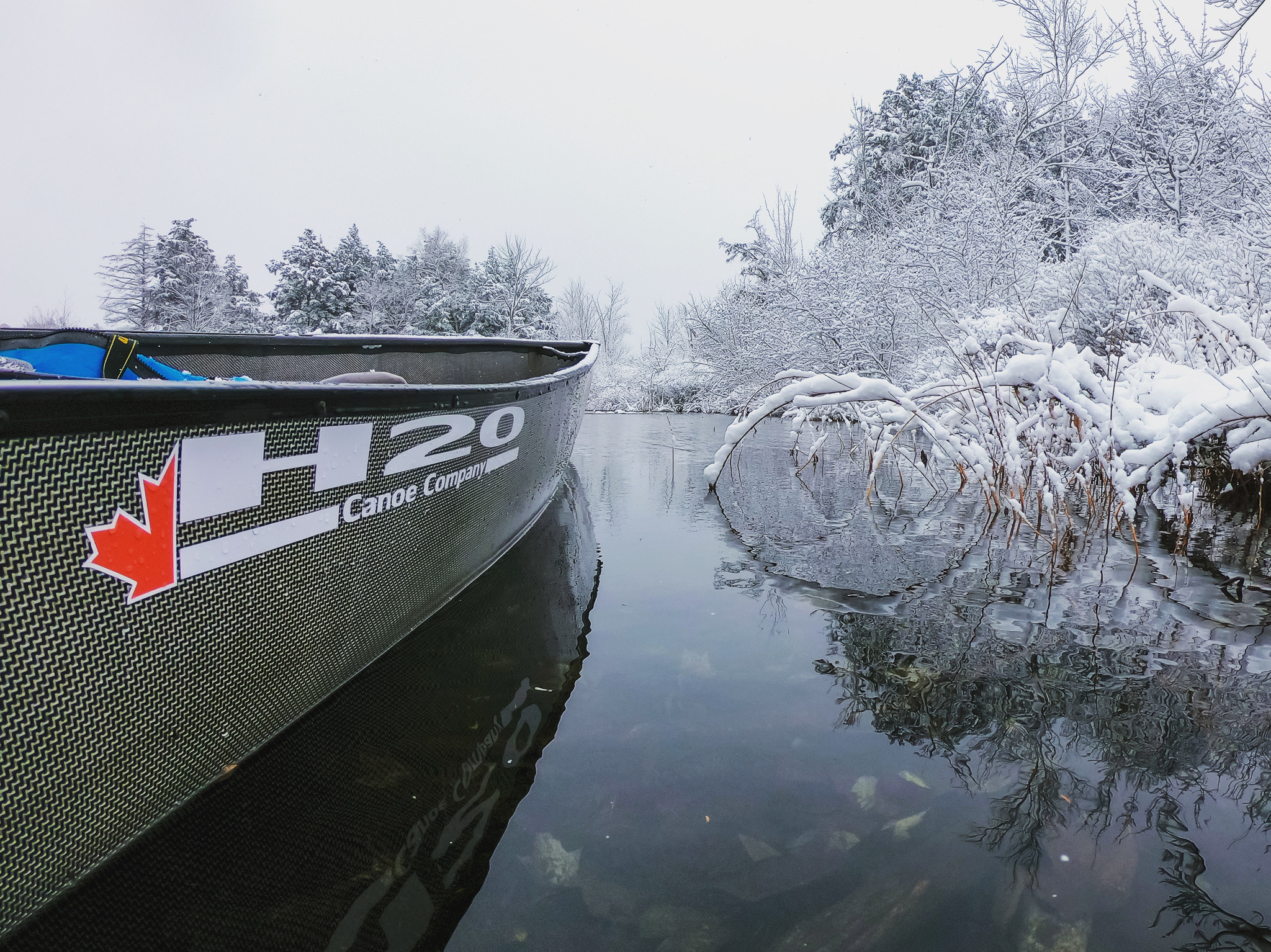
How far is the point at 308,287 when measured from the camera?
91.3 feet

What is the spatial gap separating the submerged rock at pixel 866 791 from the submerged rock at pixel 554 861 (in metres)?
0.62

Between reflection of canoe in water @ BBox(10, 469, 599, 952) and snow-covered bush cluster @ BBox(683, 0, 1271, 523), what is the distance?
269cm

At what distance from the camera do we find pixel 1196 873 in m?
1.16

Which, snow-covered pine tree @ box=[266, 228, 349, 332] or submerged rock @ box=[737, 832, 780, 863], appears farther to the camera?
snow-covered pine tree @ box=[266, 228, 349, 332]

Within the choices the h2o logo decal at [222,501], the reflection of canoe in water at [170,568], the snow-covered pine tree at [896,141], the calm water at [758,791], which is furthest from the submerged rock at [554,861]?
the snow-covered pine tree at [896,141]

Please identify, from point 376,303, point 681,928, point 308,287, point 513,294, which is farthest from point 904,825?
point 376,303

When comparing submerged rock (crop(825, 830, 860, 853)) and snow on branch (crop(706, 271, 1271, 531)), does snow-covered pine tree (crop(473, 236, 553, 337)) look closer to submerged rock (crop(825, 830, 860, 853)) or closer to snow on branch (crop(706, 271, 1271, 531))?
snow on branch (crop(706, 271, 1271, 531))

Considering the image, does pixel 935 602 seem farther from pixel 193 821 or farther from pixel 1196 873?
pixel 193 821

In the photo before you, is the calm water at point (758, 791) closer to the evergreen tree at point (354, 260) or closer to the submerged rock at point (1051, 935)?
the submerged rock at point (1051, 935)

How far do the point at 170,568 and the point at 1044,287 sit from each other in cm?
1258

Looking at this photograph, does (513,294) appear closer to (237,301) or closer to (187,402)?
(237,301)

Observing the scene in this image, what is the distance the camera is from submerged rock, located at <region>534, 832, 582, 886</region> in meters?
1.17

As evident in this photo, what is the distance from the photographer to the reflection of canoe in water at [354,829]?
1051mm

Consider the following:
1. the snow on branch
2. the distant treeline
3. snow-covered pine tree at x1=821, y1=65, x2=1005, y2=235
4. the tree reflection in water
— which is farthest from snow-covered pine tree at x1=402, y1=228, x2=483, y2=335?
the tree reflection in water
